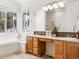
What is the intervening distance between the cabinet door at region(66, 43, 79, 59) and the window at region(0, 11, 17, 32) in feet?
12.4

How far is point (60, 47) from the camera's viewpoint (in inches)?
137

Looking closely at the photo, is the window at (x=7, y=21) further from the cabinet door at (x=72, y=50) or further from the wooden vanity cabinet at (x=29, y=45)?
the cabinet door at (x=72, y=50)

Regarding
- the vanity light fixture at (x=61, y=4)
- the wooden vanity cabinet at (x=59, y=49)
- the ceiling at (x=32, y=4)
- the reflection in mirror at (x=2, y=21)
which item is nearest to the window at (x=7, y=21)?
the reflection in mirror at (x=2, y=21)

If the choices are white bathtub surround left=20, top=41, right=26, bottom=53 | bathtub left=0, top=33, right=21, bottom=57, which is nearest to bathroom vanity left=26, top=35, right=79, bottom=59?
white bathtub surround left=20, top=41, right=26, bottom=53

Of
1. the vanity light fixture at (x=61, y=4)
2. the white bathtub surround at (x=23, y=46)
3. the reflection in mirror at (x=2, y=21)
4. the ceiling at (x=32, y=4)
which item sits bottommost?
the white bathtub surround at (x=23, y=46)

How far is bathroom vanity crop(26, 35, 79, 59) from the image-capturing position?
309cm

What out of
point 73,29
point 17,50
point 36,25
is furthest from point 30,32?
point 73,29

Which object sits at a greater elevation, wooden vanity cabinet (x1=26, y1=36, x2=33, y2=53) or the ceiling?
the ceiling

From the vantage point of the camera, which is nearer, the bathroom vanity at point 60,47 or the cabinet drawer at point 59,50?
the bathroom vanity at point 60,47

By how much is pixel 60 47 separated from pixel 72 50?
1.51 feet

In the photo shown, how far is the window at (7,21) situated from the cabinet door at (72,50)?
12.4 feet

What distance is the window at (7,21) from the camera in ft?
18.8

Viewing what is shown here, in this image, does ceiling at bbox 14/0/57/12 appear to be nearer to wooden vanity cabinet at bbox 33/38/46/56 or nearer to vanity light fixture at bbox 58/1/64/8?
vanity light fixture at bbox 58/1/64/8

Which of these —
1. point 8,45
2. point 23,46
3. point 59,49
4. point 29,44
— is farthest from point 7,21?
point 59,49
